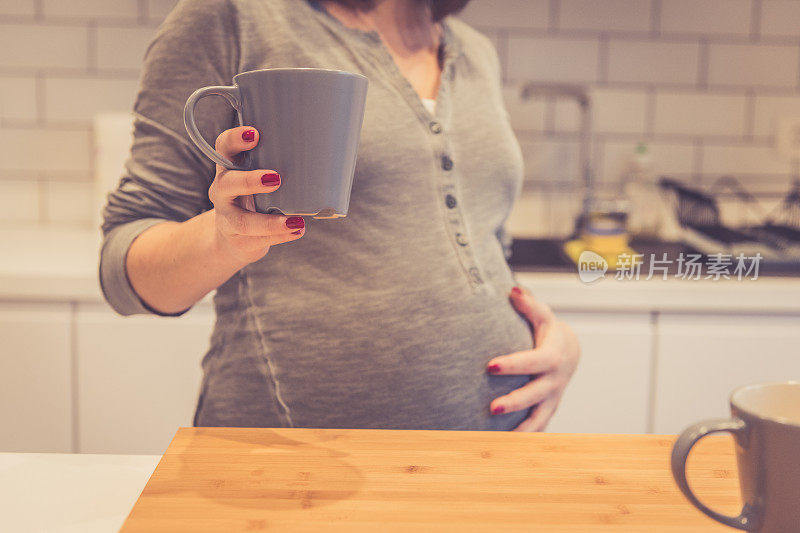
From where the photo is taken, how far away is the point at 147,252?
0.60m

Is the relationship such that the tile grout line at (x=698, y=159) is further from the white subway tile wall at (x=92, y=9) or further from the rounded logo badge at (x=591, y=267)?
the white subway tile wall at (x=92, y=9)

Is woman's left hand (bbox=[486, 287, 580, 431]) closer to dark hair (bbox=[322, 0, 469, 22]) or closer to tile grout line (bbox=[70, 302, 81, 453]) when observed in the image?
dark hair (bbox=[322, 0, 469, 22])

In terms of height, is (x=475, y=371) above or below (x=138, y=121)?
below

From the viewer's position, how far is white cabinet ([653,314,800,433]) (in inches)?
49.3

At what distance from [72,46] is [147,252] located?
4.02 feet

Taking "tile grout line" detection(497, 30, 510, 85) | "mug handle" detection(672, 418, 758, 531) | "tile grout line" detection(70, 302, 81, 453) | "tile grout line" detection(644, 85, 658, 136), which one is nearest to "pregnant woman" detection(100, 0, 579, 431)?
"mug handle" detection(672, 418, 758, 531)

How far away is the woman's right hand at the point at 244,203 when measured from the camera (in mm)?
410

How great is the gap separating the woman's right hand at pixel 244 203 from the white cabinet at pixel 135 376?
0.82 m

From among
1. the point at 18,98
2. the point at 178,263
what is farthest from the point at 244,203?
the point at 18,98

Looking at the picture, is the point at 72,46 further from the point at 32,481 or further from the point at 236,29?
the point at 32,481

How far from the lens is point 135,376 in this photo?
Answer: 127 cm

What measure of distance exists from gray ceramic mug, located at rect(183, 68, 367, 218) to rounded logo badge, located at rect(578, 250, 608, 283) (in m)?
0.88

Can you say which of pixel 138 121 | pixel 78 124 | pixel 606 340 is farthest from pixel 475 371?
pixel 78 124

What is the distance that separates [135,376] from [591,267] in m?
0.76
